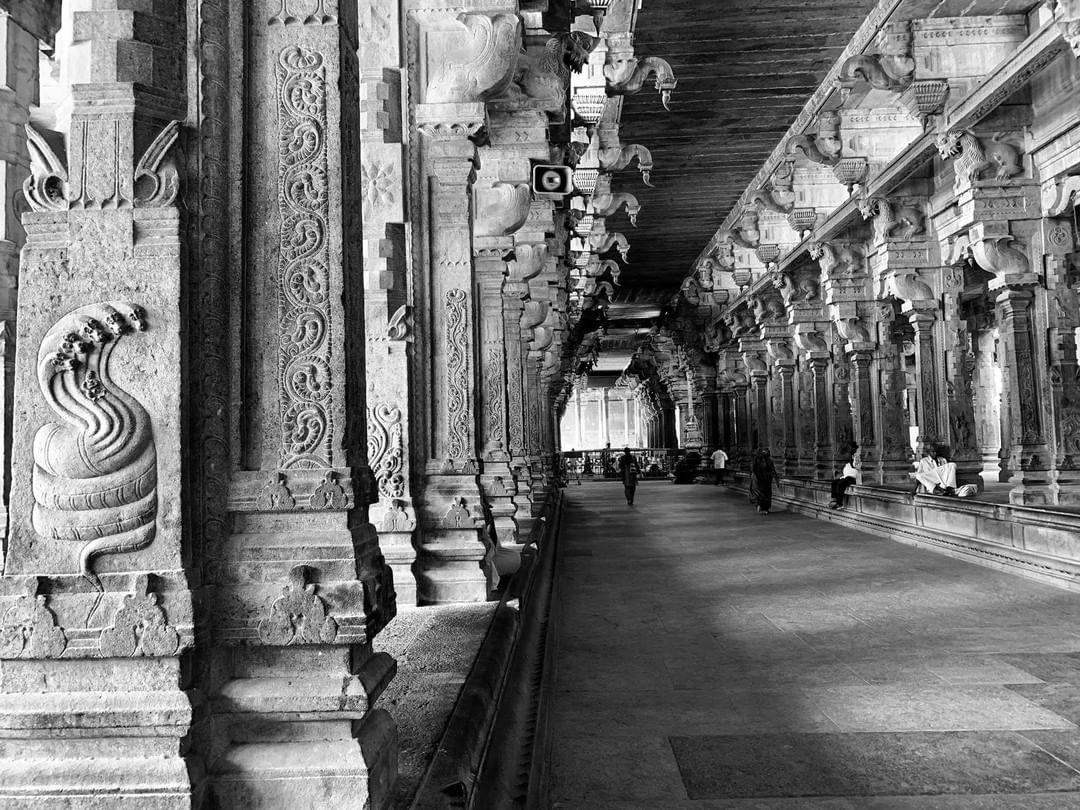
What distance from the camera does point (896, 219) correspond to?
1338cm

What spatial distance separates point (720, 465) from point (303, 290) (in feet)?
93.9

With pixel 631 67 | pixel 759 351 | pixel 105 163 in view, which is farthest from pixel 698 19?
pixel 759 351

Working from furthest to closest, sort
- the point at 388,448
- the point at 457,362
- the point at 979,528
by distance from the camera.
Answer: the point at 979,528 < the point at 457,362 < the point at 388,448

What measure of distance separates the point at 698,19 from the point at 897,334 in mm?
11569

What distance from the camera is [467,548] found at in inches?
220

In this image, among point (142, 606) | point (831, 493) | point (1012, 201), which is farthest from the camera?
point (831, 493)

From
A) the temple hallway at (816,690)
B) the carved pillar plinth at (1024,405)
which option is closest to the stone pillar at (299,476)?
the temple hallway at (816,690)

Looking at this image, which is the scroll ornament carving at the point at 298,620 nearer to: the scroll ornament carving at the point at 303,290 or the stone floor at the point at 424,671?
the scroll ornament carving at the point at 303,290

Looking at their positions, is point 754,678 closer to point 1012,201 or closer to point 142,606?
point 142,606

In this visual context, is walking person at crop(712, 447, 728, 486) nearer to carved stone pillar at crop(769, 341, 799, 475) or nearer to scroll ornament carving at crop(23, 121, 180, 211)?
carved stone pillar at crop(769, 341, 799, 475)

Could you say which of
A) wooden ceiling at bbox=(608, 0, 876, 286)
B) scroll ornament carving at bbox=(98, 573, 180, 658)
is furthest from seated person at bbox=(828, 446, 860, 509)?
scroll ornament carving at bbox=(98, 573, 180, 658)

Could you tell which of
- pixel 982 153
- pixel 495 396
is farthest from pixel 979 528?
pixel 495 396

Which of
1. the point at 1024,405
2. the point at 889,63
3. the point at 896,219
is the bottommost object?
the point at 1024,405

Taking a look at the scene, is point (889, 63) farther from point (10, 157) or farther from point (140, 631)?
point (140, 631)
